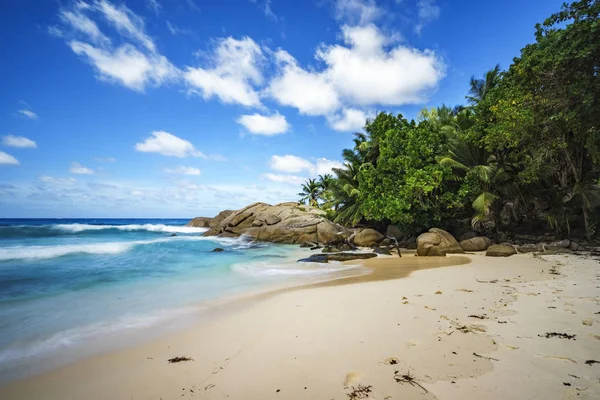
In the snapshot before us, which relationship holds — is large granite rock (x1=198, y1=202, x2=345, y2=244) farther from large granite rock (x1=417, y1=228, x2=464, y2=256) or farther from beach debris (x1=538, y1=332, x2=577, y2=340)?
beach debris (x1=538, y1=332, x2=577, y2=340)

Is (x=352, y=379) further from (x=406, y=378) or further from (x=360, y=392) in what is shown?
(x=406, y=378)

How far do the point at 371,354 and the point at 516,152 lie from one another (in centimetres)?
1444

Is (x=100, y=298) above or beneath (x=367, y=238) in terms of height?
beneath

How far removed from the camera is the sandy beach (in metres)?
2.63

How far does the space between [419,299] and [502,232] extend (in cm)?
1423

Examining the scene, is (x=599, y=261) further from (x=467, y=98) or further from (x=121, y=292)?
(x=467, y=98)

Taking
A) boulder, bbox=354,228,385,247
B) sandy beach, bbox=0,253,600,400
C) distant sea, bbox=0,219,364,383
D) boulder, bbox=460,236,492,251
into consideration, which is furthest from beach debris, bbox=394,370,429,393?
boulder, bbox=354,228,385,247

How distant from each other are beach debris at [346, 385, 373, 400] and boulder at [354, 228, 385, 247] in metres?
16.3

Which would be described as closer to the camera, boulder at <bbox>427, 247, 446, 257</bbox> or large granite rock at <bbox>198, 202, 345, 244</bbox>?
boulder at <bbox>427, 247, 446, 257</bbox>

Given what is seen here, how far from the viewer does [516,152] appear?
13211 mm

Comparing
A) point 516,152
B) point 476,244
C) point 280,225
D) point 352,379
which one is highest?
point 516,152

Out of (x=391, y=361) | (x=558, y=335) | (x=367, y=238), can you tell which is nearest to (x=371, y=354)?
(x=391, y=361)

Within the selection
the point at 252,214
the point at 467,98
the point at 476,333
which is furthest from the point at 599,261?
the point at 252,214

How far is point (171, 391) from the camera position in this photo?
2.83 metres
